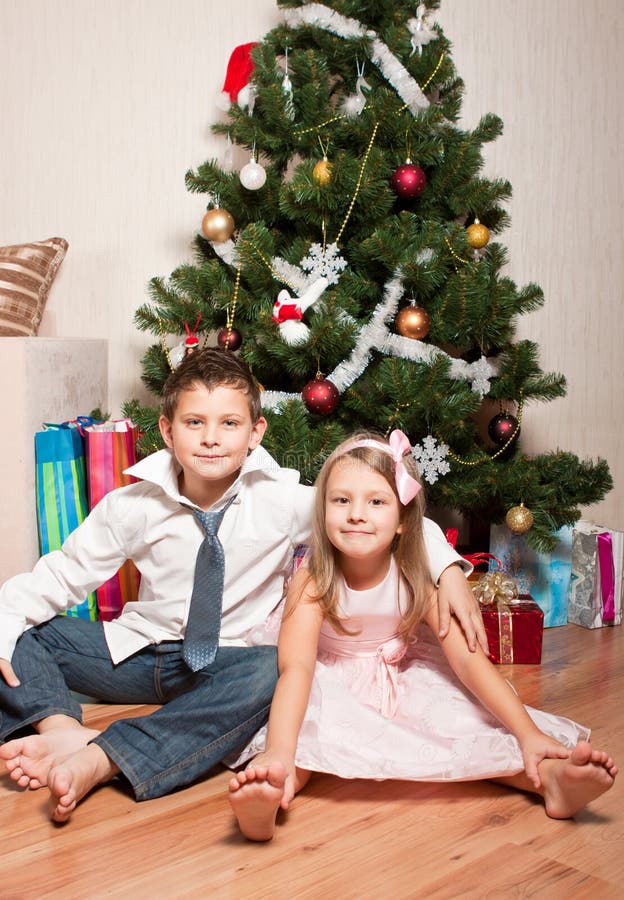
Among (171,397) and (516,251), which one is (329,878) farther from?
(516,251)

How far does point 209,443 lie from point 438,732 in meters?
0.55

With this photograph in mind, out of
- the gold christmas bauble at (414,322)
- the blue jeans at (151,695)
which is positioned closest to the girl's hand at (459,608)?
the blue jeans at (151,695)

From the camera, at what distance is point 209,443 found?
4.72 feet

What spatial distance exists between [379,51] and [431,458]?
87 centimetres

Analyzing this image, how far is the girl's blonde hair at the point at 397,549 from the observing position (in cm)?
146

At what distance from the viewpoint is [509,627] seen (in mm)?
1918

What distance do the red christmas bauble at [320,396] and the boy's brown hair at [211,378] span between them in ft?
1.18

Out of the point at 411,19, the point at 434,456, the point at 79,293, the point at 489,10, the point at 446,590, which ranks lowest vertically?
the point at 446,590

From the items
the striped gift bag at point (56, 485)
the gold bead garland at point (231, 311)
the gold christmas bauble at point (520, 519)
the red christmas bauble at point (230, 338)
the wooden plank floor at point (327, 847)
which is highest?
the gold bead garland at point (231, 311)

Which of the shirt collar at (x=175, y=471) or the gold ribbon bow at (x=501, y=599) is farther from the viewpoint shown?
the gold ribbon bow at (x=501, y=599)

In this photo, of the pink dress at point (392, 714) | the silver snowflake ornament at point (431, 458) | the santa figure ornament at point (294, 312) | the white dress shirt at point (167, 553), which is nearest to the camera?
the pink dress at point (392, 714)

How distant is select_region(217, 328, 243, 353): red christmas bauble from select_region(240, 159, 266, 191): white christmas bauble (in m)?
0.30

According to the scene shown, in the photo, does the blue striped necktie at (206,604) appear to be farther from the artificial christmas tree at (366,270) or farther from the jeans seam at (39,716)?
the artificial christmas tree at (366,270)

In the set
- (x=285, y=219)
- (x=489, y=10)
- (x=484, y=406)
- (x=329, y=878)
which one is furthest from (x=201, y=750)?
(x=489, y=10)
